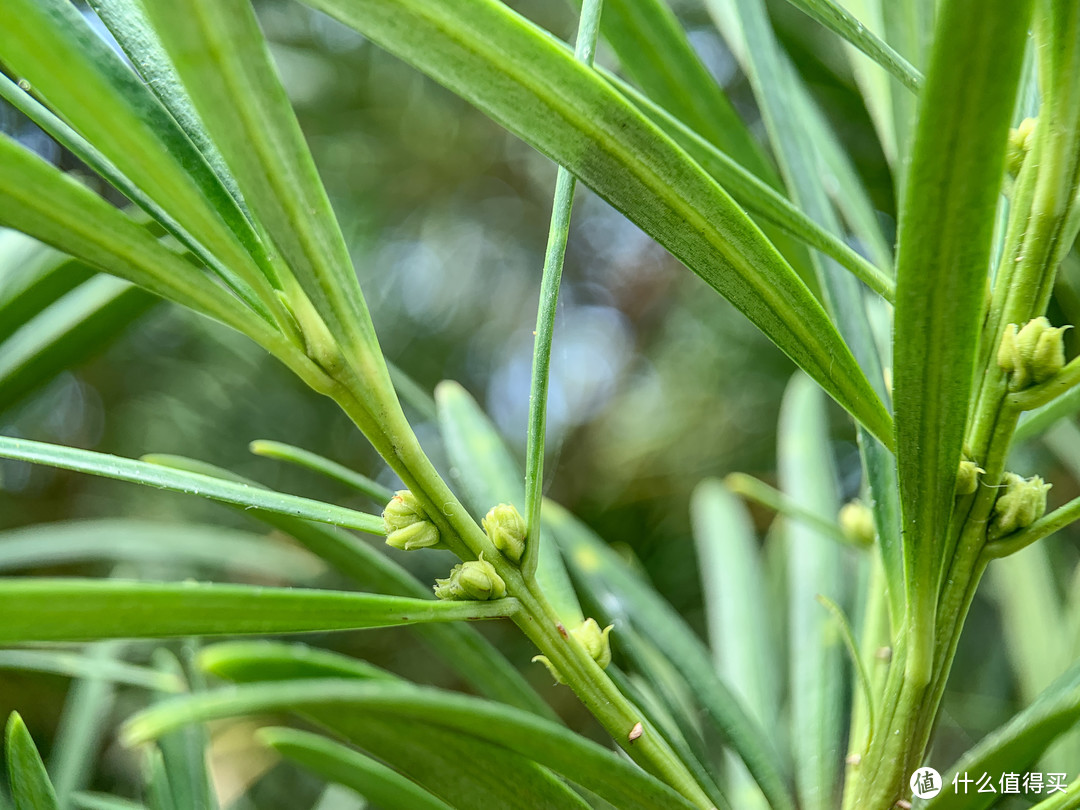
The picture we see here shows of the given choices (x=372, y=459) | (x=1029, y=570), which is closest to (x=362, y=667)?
(x=1029, y=570)

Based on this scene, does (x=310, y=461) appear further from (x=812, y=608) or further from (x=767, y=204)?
(x=812, y=608)

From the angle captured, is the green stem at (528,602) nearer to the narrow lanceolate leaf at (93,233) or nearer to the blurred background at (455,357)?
the narrow lanceolate leaf at (93,233)

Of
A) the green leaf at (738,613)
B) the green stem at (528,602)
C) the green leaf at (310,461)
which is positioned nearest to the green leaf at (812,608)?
the green leaf at (738,613)

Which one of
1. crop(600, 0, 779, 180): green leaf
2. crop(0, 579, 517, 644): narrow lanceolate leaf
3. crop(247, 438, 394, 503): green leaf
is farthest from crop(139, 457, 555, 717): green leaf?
crop(600, 0, 779, 180): green leaf

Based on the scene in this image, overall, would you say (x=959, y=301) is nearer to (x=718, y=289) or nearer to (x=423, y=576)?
(x=718, y=289)

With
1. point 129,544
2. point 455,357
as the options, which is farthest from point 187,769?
point 455,357

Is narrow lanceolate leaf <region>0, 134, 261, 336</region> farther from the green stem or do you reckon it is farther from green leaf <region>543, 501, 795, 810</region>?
green leaf <region>543, 501, 795, 810</region>

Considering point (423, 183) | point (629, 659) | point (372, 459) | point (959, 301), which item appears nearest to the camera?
point (959, 301)
